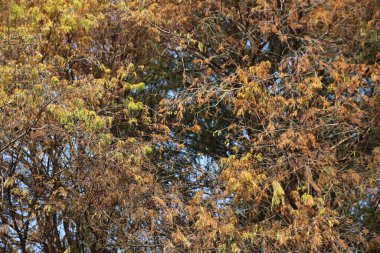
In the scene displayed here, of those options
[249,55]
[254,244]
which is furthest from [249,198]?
[249,55]

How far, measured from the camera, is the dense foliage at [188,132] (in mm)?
6109

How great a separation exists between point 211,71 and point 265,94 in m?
1.51

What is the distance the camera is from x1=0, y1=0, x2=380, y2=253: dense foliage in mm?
6109

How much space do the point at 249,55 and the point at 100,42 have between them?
2424 millimetres

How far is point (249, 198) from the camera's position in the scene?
251 inches

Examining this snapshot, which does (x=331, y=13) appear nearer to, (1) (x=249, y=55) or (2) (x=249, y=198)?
(1) (x=249, y=55)

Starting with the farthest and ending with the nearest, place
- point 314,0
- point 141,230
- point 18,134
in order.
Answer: point 314,0
point 141,230
point 18,134

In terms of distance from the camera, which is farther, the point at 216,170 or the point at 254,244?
the point at 216,170

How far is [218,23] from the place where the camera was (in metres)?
8.62

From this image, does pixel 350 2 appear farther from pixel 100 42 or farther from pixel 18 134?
pixel 18 134

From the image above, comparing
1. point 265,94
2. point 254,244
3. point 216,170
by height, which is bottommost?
point 254,244

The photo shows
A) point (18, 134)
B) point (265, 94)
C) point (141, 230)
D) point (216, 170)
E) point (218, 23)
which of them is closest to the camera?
point (18, 134)

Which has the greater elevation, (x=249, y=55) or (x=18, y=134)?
(x=249, y=55)

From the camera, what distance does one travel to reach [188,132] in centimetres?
855
